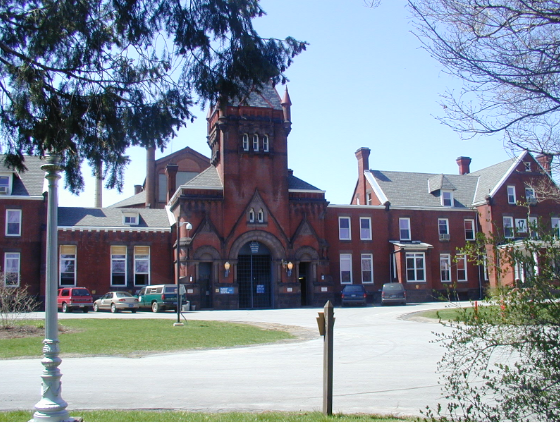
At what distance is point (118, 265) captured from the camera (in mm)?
45031

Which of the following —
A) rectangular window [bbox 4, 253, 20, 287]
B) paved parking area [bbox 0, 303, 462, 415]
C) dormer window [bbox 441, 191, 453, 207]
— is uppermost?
dormer window [bbox 441, 191, 453, 207]

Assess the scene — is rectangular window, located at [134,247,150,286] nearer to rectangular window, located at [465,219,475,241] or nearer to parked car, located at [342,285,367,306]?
parked car, located at [342,285,367,306]

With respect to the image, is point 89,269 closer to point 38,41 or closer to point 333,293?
point 333,293

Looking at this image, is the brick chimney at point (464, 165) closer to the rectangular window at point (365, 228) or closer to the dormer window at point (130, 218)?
the rectangular window at point (365, 228)

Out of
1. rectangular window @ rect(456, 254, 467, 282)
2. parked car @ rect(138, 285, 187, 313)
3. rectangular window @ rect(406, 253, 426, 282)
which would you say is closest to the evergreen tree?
parked car @ rect(138, 285, 187, 313)

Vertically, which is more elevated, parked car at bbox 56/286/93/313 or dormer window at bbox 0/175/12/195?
dormer window at bbox 0/175/12/195

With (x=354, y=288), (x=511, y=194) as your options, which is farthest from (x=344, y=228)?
(x=511, y=194)

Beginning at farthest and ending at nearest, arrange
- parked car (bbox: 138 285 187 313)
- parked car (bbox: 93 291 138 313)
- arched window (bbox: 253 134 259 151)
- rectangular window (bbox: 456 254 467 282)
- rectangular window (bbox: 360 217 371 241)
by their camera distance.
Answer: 1. rectangular window (bbox: 456 254 467 282)
2. rectangular window (bbox: 360 217 371 241)
3. arched window (bbox: 253 134 259 151)
4. parked car (bbox: 138 285 187 313)
5. parked car (bbox: 93 291 138 313)

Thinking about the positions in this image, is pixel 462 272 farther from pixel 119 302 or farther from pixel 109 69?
pixel 109 69

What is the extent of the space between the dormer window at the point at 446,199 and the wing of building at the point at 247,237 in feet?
5.21

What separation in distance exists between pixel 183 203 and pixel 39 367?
29599 mm

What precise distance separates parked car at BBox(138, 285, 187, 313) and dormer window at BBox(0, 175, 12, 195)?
13260 mm

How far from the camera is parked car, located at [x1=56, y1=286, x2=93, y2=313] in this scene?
1496 inches

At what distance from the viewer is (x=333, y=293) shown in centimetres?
4600
